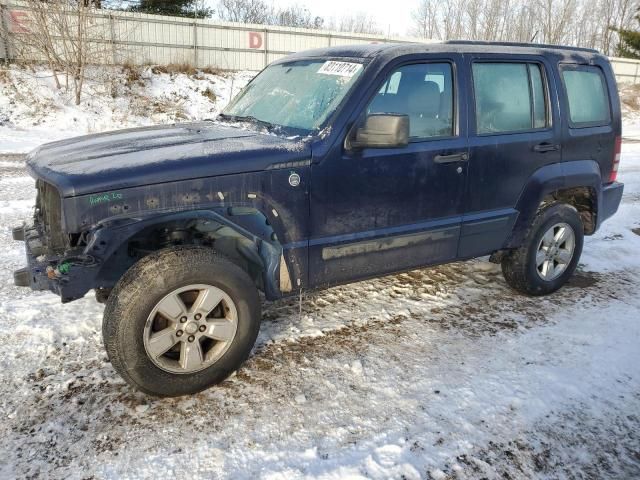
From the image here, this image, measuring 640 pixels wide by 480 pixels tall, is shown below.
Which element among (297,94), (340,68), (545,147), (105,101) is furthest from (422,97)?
(105,101)

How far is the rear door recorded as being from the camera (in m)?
3.77

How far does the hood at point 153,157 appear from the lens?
261 centimetres

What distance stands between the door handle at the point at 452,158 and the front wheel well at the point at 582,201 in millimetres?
1088

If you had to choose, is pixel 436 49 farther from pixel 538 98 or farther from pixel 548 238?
pixel 548 238

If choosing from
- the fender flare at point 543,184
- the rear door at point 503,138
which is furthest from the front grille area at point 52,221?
the fender flare at point 543,184

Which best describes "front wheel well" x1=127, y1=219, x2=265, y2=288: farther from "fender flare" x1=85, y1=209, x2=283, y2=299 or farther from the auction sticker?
the auction sticker

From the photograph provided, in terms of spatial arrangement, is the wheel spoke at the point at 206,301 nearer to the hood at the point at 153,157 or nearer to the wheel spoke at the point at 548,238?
the hood at the point at 153,157

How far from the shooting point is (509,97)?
3.96 meters

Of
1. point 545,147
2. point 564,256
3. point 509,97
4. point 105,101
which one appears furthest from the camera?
point 105,101

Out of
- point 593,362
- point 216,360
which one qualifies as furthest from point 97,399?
point 593,362

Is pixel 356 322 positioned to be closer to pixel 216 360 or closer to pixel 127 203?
pixel 216 360

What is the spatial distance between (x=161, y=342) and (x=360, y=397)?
3.76 ft

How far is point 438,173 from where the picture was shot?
359cm

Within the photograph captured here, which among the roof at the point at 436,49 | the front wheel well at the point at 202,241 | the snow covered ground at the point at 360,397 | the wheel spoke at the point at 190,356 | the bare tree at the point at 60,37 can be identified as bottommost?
the snow covered ground at the point at 360,397
